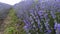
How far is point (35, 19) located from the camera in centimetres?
240

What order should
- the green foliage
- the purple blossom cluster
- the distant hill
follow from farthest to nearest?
the distant hill < the green foliage < the purple blossom cluster

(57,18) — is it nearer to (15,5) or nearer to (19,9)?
(19,9)

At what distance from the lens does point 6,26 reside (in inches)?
106

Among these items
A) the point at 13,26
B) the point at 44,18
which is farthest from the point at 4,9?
the point at 44,18

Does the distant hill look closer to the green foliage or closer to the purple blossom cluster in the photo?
the green foliage

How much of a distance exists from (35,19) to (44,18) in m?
0.14

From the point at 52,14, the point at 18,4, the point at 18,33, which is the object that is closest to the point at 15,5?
the point at 18,4

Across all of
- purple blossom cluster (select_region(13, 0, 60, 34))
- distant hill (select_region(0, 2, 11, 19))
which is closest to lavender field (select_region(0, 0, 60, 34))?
purple blossom cluster (select_region(13, 0, 60, 34))

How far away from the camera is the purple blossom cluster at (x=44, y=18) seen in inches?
92.3

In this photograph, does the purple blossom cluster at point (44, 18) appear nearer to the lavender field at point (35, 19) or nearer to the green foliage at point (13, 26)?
the lavender field at point (35, 19)

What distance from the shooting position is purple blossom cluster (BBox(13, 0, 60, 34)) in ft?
7.69

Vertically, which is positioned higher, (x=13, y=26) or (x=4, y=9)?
(x=4, y=9)

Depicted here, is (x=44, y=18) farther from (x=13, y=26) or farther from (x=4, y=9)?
(x=4, y=9)

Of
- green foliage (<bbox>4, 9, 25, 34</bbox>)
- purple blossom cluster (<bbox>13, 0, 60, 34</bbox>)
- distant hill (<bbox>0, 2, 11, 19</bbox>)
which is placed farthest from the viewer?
distant hill (<bbox>0, 2, 11, 19</bbox>)
